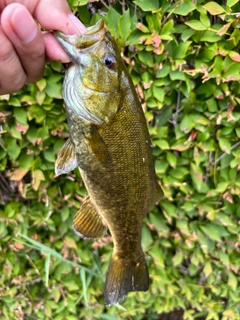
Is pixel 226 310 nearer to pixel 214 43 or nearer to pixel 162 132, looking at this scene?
pixel 162 132

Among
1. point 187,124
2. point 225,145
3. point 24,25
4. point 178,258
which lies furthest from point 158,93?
point 178,258

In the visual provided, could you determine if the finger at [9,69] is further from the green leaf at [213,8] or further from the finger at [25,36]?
the green leaf at [213,8]

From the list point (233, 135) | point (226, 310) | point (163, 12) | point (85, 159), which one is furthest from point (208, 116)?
point (226, 310)

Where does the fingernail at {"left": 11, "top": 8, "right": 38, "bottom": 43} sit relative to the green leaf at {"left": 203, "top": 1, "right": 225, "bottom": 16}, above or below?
above

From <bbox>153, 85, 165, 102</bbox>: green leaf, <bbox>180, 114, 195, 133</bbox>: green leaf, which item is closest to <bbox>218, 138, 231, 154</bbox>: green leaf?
<bbox>180, 114, 195, 133</bbox>: green leaf

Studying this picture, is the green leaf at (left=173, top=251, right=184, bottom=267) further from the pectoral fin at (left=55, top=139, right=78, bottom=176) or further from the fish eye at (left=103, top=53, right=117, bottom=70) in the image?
the fish eye at (left=103, top=53, right=117, bottom=70)

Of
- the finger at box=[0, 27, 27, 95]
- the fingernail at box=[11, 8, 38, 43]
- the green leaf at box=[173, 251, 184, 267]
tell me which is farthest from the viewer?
the green leaf at box=[173, 251, 184, 267]

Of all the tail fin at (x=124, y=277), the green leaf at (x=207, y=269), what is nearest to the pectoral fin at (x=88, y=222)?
the tail fin at (x=124, y=277)
